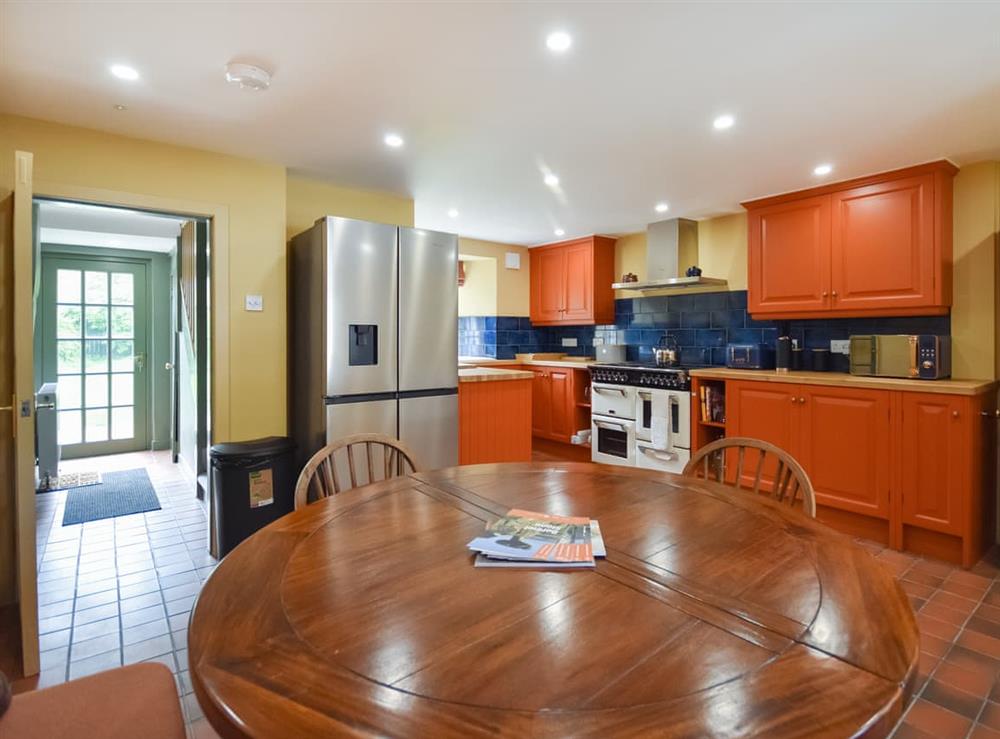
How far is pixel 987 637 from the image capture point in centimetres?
210

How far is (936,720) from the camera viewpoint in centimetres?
165

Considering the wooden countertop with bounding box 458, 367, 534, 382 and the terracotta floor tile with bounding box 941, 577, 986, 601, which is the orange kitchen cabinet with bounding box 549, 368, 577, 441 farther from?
the terracotta floor tile with bounding box 941, 577, 986, 601

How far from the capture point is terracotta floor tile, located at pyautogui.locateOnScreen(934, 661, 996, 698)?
1791 millimetres

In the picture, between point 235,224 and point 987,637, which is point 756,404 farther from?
point 235,224

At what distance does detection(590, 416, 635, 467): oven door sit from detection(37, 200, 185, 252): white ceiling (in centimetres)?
362

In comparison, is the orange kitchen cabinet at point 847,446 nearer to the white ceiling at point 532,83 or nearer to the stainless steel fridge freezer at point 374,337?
the white ceiling at point 532,83

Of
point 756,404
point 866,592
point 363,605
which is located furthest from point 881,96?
point 363,605

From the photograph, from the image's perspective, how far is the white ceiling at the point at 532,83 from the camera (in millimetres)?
1706

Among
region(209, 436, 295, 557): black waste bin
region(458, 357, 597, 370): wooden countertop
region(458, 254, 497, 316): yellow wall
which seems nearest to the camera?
region(209, 436, 295, 557): black waste bin

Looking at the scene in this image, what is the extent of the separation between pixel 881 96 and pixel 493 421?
2.75m

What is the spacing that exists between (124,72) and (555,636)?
2.53 m

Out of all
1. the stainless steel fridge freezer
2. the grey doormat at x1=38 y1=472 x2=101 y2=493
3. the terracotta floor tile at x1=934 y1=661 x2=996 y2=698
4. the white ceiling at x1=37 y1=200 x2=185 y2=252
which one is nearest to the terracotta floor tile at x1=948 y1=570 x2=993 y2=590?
the terracotta floor tile at x1=934 y1=661 x2=996 y2=698

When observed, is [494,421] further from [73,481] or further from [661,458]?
[73,481]

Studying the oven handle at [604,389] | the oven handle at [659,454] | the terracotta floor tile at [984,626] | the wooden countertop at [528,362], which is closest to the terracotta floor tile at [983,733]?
the terracotta floor tile at [984,626]
